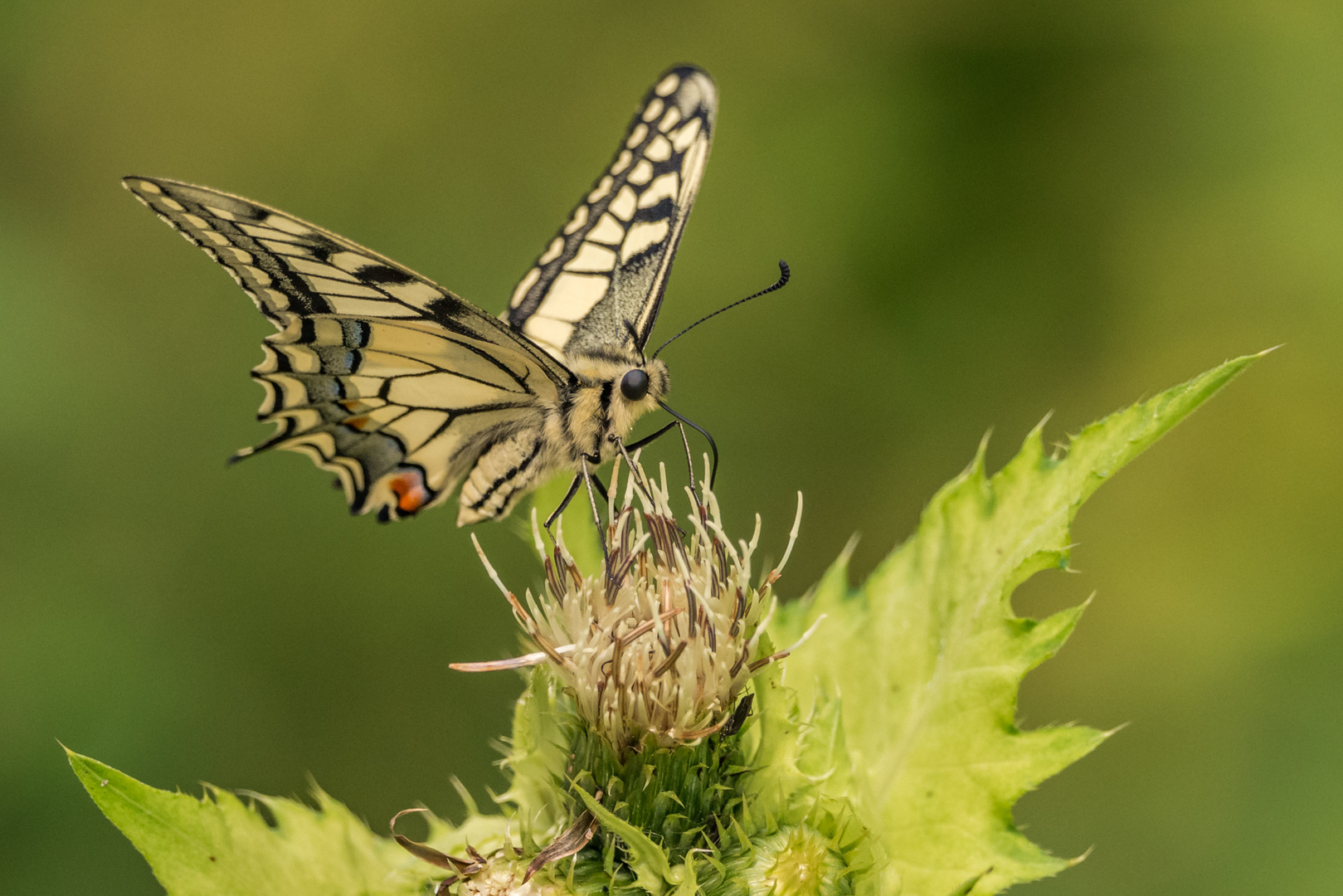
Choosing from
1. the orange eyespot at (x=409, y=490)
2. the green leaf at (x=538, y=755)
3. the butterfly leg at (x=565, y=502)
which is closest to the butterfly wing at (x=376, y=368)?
the orange eyespot at (x=409, y=490)

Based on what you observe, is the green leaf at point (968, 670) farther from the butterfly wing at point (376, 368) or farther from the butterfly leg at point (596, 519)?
the butterfly wing at point (376, 368)

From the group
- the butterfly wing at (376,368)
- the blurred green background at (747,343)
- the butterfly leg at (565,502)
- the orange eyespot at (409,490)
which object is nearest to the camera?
the butterfly leg at (565,502)

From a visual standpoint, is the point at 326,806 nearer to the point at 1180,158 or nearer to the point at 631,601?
the point at 631,601

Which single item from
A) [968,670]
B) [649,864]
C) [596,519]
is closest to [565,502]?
[596,519]

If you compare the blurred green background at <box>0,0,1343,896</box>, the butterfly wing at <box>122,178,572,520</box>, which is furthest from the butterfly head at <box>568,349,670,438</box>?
the blurred green background at <box>0,0,1343,896</box>

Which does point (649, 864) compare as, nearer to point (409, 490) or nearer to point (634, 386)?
point (634, 386)

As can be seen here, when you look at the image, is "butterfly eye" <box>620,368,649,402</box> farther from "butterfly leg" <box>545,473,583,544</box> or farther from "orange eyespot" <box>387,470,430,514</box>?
"orange eyespot" <box>387,470,430,514</box>

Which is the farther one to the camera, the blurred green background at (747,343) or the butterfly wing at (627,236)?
the blurred green background at (747,343)

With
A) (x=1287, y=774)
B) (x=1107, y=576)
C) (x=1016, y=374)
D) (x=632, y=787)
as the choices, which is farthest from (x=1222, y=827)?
(x=632, y=787)
